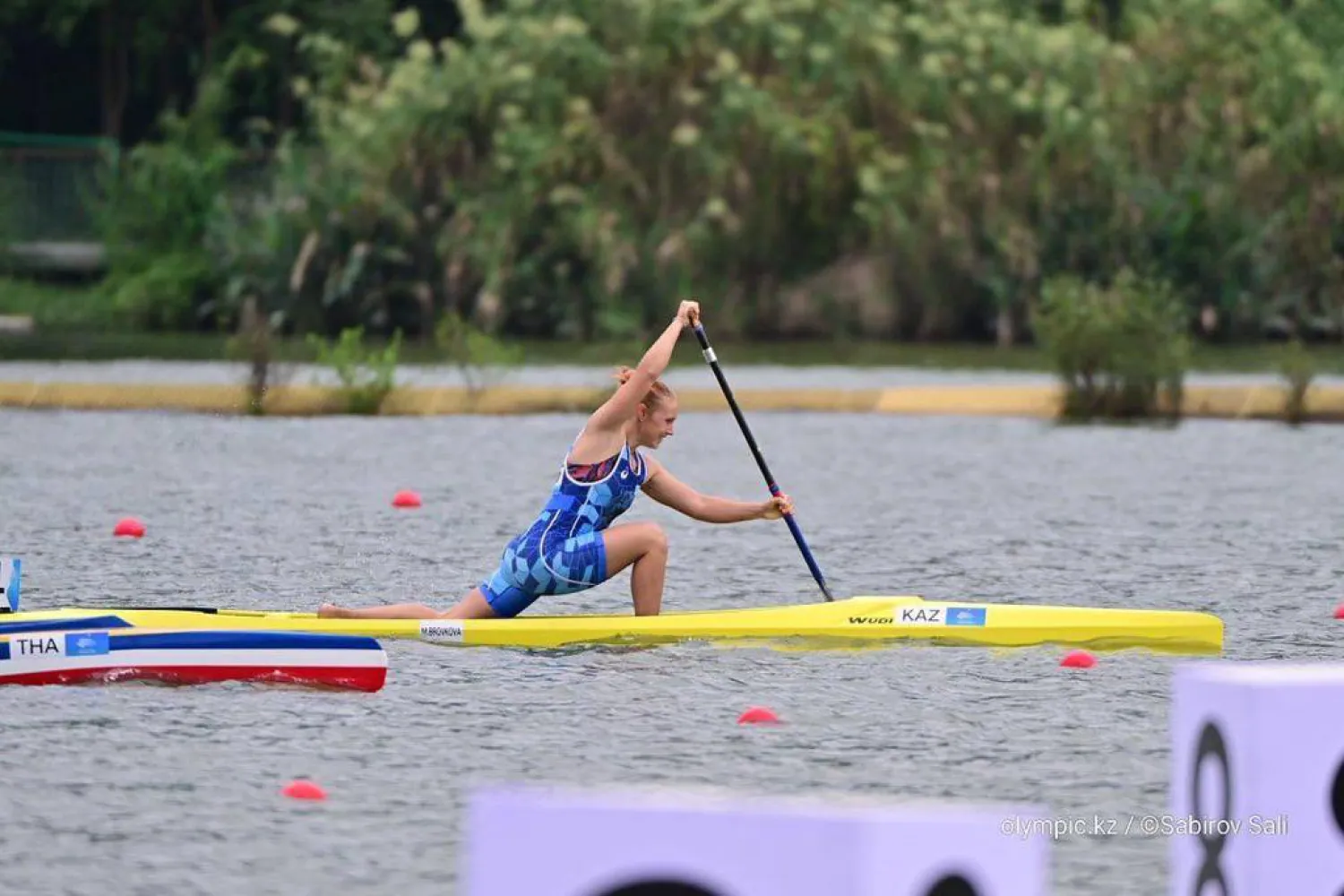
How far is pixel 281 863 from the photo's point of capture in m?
8.27

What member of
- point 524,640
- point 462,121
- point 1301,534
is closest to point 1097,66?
point 462,121

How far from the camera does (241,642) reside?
1137 cm

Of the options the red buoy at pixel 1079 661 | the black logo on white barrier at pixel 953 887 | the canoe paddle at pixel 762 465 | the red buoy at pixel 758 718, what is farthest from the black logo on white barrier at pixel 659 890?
the canoe paddle at pixel 762 465

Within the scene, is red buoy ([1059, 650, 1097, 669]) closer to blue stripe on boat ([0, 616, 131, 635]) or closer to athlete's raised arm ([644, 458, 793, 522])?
athlete's raised arm ([644, 458, 793, 522])

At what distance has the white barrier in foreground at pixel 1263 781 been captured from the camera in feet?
20.5

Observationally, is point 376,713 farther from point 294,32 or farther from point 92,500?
point 294,32

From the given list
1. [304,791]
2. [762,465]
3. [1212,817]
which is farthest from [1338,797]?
[762,465]

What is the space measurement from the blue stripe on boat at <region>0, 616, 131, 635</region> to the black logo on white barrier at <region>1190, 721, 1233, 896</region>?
6007 mm

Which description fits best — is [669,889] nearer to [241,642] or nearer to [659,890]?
[659,890]

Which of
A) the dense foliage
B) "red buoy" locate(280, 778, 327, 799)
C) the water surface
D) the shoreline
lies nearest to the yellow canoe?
the water surface

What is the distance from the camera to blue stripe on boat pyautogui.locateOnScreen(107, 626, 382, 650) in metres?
11.3

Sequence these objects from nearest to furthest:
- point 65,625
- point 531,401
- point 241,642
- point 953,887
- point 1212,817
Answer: point 953,887, point 1212,817, point 241,642, point 65,625, point 531,401

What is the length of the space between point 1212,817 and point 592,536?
20.6 ft

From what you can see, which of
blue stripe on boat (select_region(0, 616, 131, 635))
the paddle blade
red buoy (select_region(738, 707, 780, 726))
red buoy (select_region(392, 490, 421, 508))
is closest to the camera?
red buoy (select_region(738, 707, 780, 726))
